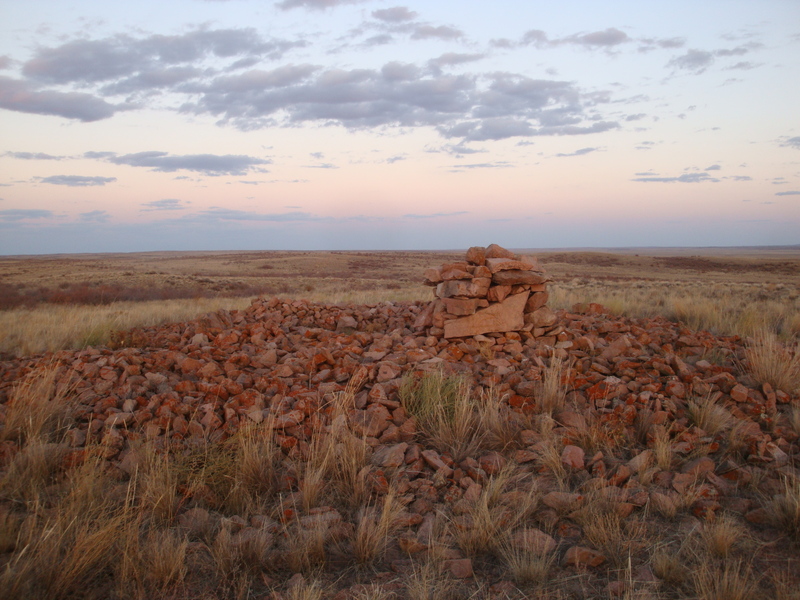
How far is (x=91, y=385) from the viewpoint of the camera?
18.7 ft

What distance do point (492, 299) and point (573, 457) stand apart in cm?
346

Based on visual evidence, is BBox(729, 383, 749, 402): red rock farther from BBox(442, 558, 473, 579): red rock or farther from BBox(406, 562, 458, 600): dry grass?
BBox(406, 562, 458, 600): dry grass

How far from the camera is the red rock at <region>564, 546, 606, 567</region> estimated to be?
3096 mm

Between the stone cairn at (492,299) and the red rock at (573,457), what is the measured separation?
10.2ft

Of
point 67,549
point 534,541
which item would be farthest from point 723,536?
point 67,549

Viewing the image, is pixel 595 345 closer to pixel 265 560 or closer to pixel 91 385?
pixel 265 560

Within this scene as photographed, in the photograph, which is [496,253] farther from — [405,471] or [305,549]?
[305,549]

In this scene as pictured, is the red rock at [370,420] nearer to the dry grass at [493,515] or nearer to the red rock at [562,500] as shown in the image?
the dry grass at [493,515]

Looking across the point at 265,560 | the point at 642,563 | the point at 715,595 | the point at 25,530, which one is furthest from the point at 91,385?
the point at 715,595

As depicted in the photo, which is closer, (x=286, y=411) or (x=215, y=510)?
(x=215, y=510)

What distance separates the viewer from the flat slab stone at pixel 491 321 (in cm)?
734

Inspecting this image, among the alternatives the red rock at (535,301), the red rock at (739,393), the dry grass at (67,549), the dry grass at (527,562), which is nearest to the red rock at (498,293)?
the red rock at (535,301)

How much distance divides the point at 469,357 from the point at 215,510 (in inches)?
154

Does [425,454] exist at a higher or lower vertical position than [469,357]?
lower
